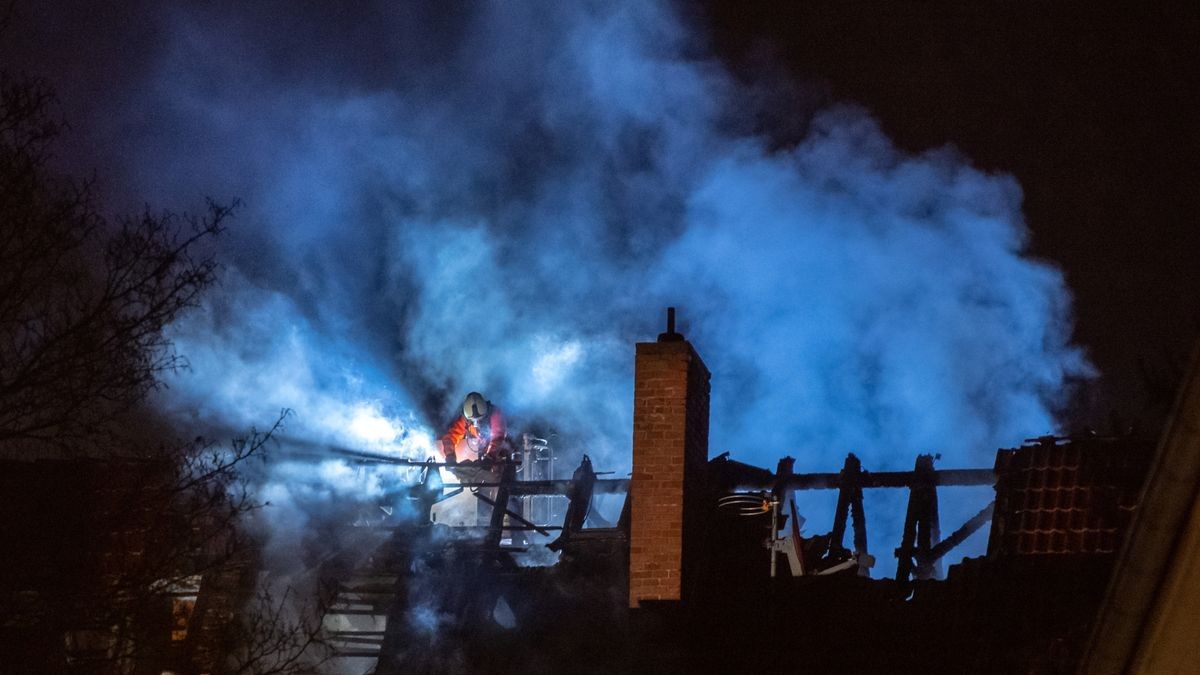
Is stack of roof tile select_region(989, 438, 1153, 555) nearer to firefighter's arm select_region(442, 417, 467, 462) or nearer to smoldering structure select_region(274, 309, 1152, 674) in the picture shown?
smoldering structure select_region(274, 309, 1152, 674)

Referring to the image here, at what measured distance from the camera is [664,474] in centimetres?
930

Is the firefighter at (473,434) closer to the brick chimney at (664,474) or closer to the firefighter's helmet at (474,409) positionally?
the firefighter's helmet at (474,409)

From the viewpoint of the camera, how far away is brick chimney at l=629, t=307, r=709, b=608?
909cm

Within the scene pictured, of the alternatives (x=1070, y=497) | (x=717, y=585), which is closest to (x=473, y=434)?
(x=717, y=585)

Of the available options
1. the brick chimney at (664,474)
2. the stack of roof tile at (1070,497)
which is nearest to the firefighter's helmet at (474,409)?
the brick chimney at (664,474)

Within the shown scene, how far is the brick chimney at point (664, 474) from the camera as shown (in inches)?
358

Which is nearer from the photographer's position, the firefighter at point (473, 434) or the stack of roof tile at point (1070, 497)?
the stack of roof tile at point (1070, 497)

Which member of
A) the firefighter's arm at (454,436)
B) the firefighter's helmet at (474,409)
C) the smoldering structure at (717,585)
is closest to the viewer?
the smoldering structure at (717,585)

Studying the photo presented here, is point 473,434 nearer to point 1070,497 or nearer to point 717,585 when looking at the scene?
point 717,585

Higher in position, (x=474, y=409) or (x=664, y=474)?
(x=474, y=409)

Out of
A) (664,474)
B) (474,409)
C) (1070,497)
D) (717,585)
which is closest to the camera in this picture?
(664,474)

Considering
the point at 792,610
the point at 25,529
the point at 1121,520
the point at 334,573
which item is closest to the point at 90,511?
the point at 25,529

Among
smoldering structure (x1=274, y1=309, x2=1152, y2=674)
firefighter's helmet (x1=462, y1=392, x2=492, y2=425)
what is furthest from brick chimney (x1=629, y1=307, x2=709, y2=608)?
firefighter's helmet (x1=462, y1=392, x2=492, y2=425)

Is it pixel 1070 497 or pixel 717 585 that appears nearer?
pixel 1070 497
